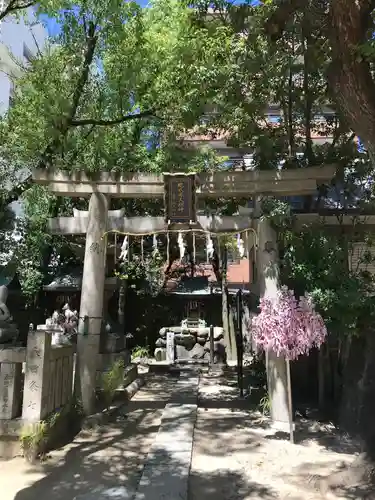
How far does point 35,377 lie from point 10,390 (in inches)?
17.1

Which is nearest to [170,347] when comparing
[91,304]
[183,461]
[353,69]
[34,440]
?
[91,304]

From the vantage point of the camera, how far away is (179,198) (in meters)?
8.48

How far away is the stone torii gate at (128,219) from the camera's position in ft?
27.4

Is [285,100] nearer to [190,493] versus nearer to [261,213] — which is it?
[261,213]

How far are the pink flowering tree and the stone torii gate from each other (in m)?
1.19

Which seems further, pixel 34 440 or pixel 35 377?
pixel 35 377

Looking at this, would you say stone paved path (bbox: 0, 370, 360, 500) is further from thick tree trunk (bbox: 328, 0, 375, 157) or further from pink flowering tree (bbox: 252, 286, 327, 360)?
thick tree trunk (bbox: 328, 0, 375, 157)

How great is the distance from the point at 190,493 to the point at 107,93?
10866 mm

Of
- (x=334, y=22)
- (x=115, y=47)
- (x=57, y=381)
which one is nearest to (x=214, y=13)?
(x=115, y=47)

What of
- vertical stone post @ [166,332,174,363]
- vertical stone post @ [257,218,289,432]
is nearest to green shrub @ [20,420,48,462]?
vertical stone post @ [257,218,289,432]

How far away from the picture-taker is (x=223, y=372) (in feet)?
47.0

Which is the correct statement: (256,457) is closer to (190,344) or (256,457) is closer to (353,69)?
(353,69)

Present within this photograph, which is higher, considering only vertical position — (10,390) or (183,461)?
(10,390)

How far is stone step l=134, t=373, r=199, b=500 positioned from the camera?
4865mm
